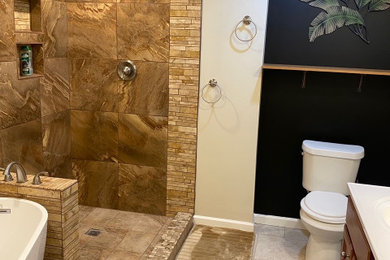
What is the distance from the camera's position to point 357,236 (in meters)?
1.87

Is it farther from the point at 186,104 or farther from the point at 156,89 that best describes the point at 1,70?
the point at 186,104

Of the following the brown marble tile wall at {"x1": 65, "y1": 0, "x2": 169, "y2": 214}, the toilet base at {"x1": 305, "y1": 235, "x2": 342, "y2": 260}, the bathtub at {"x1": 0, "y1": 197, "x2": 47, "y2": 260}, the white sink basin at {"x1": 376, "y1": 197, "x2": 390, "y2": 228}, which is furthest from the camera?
the brown marble tile wall at {"x1": 65, "y1": 0, "x2": 169, "y2": 214}

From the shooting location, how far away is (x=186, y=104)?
3.12 m

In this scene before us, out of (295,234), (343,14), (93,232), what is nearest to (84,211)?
(93,232)

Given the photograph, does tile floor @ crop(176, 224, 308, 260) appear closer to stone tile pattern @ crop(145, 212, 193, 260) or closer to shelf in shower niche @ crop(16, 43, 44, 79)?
stone tile pattern @ crop(145, 212, 193, 260)

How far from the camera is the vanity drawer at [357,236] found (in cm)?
167

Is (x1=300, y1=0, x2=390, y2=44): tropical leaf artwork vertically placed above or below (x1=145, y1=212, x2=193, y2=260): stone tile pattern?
above

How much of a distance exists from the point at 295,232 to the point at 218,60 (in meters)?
1.55

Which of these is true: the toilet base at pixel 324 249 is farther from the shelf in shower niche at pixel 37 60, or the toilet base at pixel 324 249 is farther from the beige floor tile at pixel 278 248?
the shelf in shower niche at pixel 37 60

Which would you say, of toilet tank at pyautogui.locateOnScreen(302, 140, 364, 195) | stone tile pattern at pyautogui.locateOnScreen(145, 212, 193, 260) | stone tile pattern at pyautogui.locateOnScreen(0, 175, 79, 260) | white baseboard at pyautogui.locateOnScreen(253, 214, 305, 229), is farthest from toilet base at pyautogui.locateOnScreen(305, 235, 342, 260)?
stone tile pattern at pyautogui.locateOnScreen(0, 175, 79, 260)

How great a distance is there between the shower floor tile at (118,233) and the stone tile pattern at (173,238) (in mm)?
98

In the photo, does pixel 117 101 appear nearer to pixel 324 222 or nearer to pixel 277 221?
pixel 277 221

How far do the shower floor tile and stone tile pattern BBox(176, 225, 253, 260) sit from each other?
256 millimetres

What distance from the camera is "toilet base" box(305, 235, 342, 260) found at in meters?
2.65
